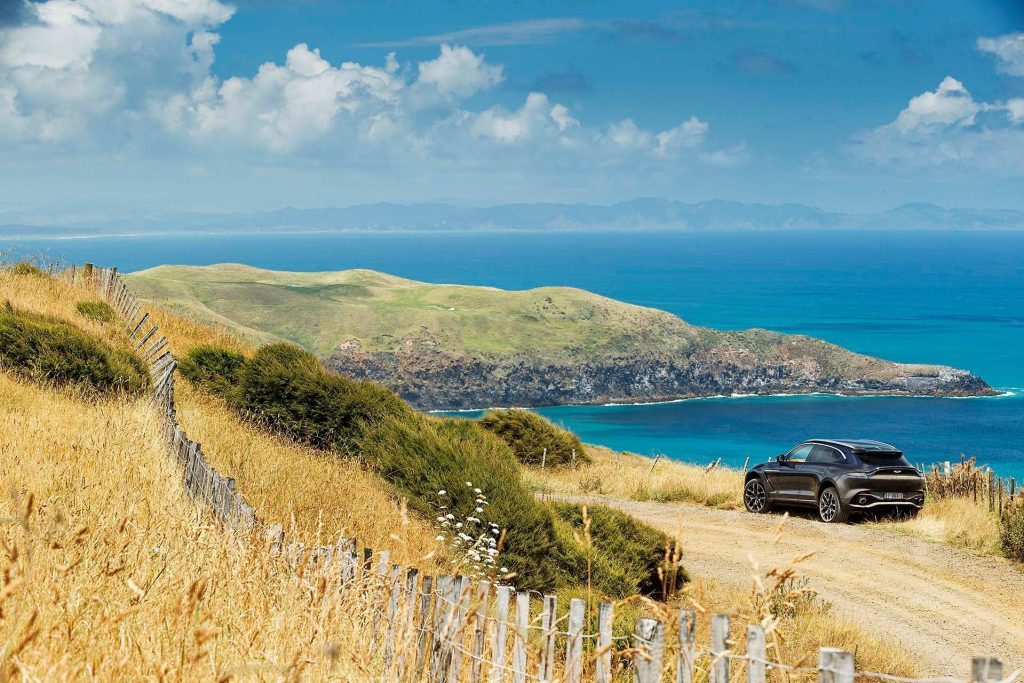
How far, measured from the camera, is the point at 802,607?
12.7m

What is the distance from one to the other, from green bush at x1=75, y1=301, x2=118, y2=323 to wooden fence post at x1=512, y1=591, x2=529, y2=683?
20970 mm

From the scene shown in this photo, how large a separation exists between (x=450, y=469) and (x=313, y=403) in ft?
19.5

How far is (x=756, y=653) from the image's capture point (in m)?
4.06

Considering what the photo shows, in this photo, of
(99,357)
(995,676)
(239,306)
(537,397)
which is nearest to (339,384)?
(99,357)

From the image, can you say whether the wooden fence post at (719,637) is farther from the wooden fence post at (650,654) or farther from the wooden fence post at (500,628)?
the wooden fence post at (500,628)

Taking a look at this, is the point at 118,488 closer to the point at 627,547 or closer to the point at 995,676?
the point at 995,676

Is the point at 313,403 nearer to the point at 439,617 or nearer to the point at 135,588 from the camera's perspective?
the point at 439,617

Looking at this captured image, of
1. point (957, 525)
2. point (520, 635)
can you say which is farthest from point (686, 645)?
point (957, 525)

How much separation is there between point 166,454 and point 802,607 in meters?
7.96

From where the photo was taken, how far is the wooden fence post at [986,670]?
325cm

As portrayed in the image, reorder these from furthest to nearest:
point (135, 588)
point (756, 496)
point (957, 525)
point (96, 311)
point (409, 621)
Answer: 1. point (96, 311)
2. point (756, 496)
3. point (957, 525)
4. point (409, 621)
5. point (135, 588)

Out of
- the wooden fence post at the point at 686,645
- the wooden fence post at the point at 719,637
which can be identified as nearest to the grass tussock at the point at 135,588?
the wooden fence post at the point at 686,645

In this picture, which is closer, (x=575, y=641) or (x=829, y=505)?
(x=575, y=641)

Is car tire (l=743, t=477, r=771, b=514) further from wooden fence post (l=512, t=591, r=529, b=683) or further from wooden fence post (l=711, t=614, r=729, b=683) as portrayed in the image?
wooden fence post (l=711, t=614, r=729, b=683)
